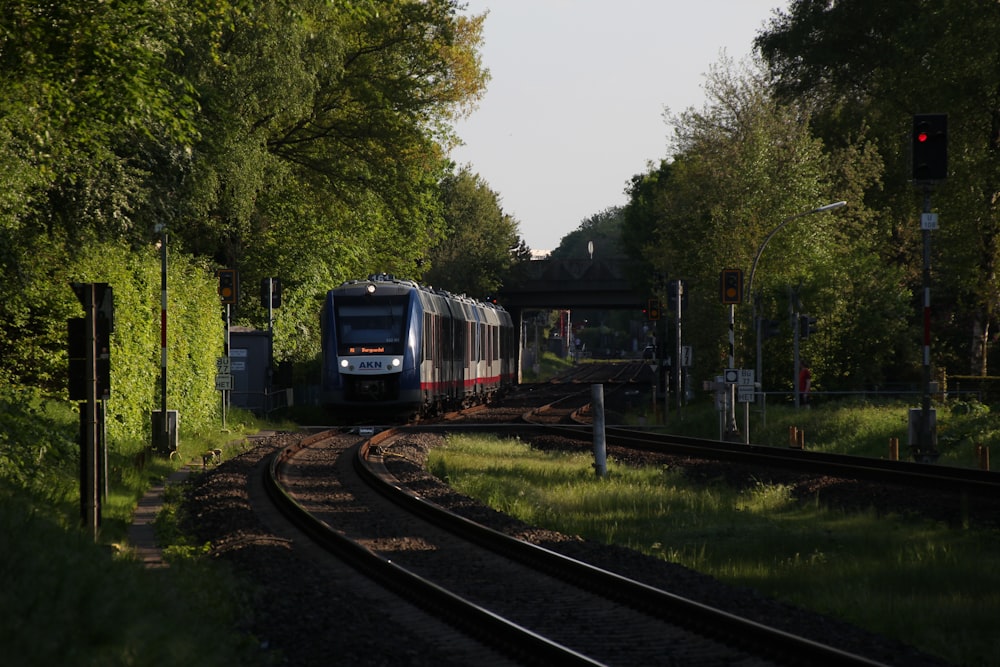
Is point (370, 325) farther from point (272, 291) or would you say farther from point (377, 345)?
point (272, 291)

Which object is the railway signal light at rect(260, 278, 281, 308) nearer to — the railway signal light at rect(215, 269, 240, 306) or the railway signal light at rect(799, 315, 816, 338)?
the railway signal light at rect(215, 269, 240, 306)

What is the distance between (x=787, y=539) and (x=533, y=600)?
4.77m

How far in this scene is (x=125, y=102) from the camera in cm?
1719

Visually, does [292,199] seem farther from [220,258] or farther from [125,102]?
[125,102]

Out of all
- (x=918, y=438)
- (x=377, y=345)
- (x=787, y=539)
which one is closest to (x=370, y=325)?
(x=377, y=345)

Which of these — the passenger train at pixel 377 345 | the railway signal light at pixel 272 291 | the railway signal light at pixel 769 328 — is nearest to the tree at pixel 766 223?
the railway signal light at pixel 769 328

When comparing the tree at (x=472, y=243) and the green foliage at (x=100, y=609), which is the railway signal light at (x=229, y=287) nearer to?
the green foliage at (x=100, y=609)

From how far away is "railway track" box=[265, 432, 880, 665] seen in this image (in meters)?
8.24

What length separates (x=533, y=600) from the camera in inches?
410

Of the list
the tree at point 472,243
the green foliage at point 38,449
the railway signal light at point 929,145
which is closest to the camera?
the green foliage at point 38,449

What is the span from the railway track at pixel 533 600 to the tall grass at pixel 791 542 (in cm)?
142

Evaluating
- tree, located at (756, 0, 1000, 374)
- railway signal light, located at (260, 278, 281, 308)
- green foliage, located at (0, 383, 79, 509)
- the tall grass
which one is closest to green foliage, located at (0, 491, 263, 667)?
green foliage, located at (0, 383, 79, 509)

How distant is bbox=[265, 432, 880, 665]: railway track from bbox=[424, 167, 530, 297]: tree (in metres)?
55.3

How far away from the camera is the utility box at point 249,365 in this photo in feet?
129
